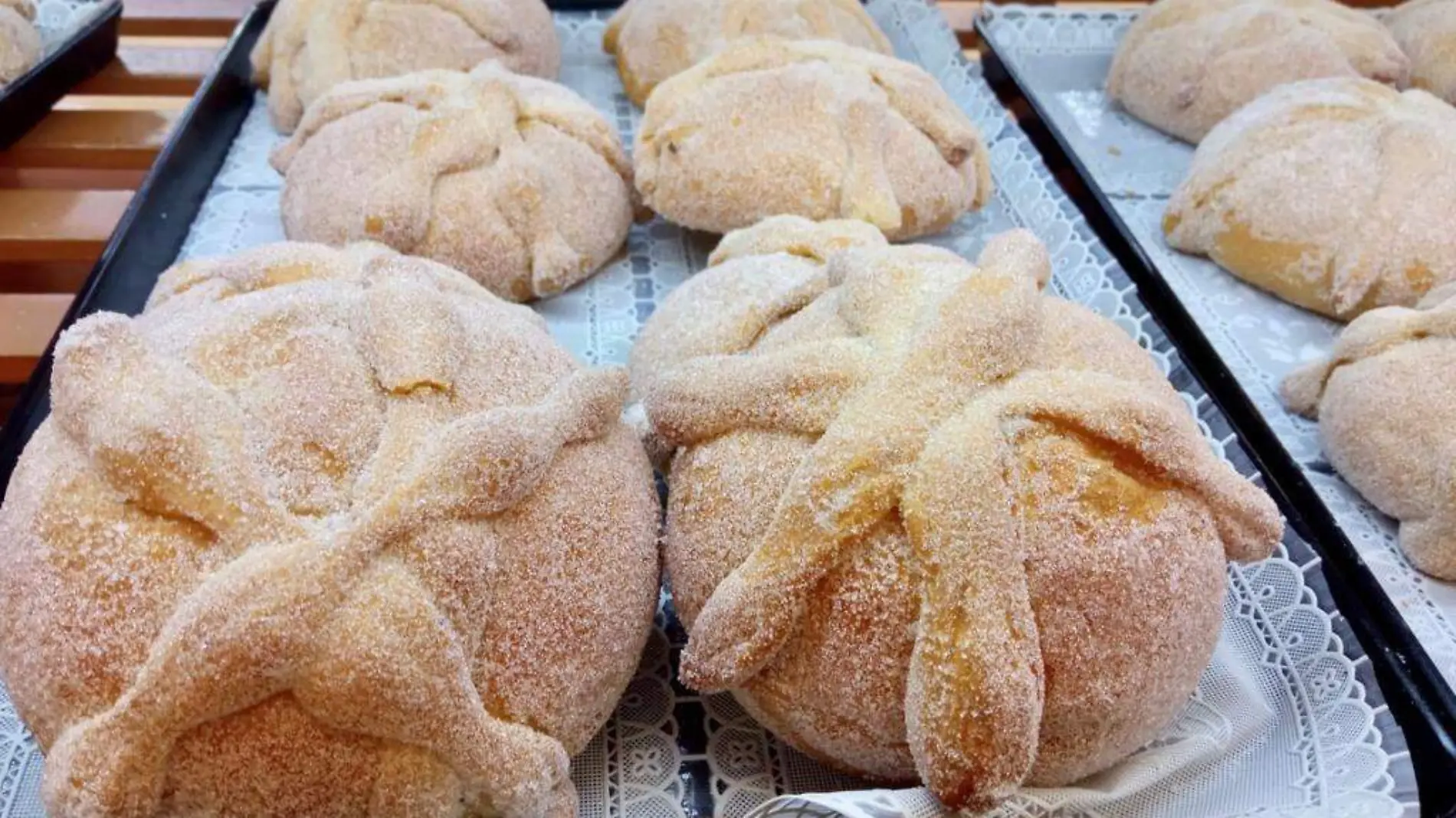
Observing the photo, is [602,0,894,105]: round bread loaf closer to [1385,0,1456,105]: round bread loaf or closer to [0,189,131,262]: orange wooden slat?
[0,189,131,262]: orange wooden slat

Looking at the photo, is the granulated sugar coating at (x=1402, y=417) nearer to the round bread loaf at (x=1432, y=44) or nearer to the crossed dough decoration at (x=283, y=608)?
the round bread loaf at (x=1432, y=44)

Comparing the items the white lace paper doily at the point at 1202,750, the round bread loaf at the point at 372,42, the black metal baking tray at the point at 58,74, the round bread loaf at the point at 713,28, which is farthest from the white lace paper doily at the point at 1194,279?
the black metal baking tray at the point at 58,74

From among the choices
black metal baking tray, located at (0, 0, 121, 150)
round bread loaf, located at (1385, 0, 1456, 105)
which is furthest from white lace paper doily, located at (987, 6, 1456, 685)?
black metal baking tray, located at (0, 0, 121, 150)

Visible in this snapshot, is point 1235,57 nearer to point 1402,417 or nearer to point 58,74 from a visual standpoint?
point 1402,417

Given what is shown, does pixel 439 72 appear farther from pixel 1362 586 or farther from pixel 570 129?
pixel 1362 586

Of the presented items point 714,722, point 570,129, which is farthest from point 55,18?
point 714,722

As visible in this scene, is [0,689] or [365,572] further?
[0,689]
